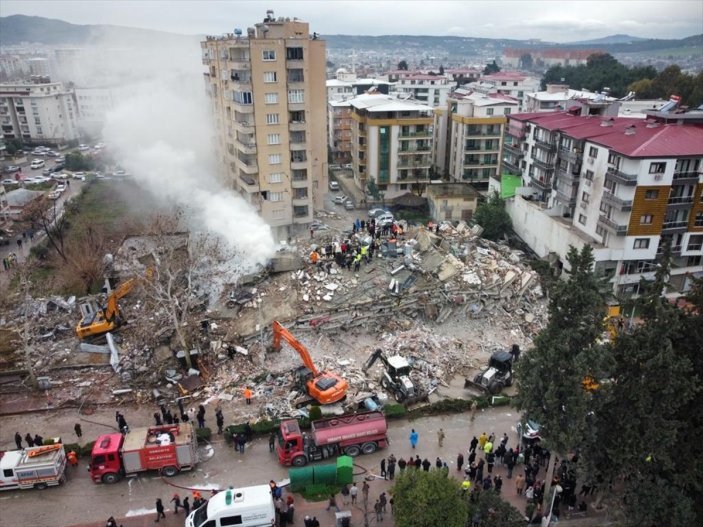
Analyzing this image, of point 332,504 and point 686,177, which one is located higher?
point 686,177

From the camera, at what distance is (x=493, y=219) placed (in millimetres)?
45531

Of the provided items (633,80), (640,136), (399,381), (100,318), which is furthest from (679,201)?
(633,80)

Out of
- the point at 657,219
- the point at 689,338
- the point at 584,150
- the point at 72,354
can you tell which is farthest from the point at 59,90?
the point at 689,338

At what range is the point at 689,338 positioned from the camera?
16500 mm

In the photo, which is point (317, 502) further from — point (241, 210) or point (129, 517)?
point (241, 210)

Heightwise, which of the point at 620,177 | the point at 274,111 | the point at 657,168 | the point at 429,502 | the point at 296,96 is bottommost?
the point at 429,502

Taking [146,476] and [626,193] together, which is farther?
[626,193]

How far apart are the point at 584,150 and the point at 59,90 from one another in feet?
296

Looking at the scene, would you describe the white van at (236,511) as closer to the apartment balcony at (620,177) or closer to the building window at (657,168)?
the apartment balcony at (620,177)

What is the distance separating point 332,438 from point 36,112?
309 ft

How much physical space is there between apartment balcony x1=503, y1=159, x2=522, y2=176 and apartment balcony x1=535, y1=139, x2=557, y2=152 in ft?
17.2

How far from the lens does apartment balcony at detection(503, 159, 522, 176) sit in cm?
4959

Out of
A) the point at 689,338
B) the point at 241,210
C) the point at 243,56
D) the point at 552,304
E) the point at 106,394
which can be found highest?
the point at 243,56

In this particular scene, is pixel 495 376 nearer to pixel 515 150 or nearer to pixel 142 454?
pixel 142 454
